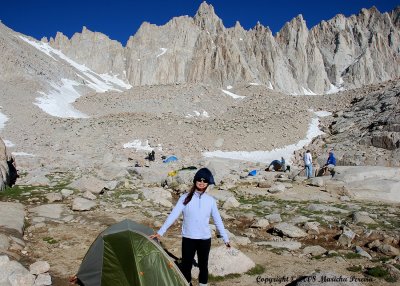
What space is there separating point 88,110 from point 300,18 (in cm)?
13959

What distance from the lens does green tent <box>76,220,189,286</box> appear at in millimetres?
6488

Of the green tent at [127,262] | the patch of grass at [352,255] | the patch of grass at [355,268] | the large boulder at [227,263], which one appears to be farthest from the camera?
the patch of grass at [352,255]

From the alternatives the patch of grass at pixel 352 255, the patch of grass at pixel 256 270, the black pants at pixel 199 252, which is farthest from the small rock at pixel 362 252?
the black pants at pixel 199 252

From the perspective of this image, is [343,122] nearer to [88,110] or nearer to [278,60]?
[88,110]

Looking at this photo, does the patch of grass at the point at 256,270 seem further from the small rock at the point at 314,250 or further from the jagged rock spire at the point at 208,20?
the jagged rock spire at the point at 208,20

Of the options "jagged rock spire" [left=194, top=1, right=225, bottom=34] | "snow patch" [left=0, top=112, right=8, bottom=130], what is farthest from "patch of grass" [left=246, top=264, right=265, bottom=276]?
"jagged rock spire" [left=194, top=1, right=225, bottom=34]

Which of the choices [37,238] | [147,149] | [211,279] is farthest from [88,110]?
[211,279]

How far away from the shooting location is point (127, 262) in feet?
22.1

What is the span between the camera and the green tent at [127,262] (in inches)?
255

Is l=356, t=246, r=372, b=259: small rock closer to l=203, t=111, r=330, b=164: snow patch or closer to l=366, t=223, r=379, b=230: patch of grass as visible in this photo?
l=366, t=223, r=379, b=230: patch of grass

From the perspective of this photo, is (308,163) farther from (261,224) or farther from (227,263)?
(227,263)

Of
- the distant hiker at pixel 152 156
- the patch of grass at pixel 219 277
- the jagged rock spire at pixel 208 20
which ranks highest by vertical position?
the jagged rock spire at pixel 208 20

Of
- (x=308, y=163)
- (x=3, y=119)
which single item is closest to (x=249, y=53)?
(x=3, y=119)

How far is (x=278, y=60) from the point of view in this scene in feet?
479
